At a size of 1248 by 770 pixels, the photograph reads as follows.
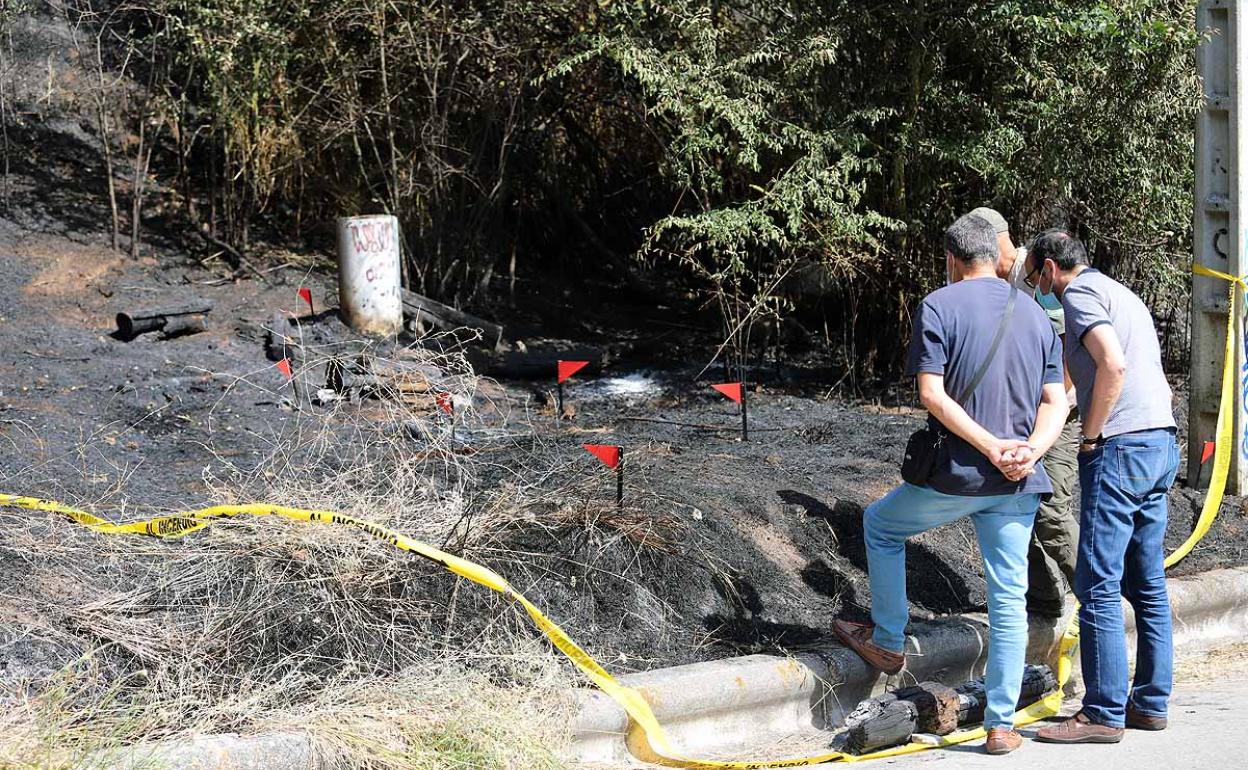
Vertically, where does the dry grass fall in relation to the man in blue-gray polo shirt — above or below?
below

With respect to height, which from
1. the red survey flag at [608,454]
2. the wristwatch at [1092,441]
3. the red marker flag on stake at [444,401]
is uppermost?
the wristwatch at [1092,441]

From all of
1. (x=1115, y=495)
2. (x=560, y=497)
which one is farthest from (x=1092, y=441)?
(x=560, y=497)

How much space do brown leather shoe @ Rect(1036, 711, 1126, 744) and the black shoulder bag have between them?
1010 millimetres

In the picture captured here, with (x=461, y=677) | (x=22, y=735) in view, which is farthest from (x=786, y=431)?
(x=22, y=735)

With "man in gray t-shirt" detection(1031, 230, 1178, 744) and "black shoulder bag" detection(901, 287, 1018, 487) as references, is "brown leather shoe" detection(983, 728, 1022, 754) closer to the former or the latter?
"man in gray t-shirt" detection(1031, 230, 1178, 744)

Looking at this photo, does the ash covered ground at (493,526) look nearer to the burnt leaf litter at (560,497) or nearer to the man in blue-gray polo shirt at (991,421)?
the burnt leaf litter at (560,497)

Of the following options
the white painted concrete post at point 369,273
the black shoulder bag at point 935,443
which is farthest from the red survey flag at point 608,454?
the white painted concrete post at point 369,273

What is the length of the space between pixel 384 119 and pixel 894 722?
28.6 feet

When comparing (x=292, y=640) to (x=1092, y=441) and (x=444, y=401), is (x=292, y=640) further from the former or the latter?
(x=1092, y=441)

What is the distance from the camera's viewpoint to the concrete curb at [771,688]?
4.40 m

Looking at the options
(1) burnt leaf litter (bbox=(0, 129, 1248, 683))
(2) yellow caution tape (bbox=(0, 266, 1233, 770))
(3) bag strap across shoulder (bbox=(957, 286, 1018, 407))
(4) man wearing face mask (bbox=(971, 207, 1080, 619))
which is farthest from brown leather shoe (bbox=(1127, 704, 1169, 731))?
(3) bag strap across shoulder (bbox=(957, 286, 1018, 407))

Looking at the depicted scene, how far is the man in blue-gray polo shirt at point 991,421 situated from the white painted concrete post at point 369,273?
22.1ft

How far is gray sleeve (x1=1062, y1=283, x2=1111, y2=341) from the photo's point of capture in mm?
4484

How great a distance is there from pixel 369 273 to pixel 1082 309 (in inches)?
277
